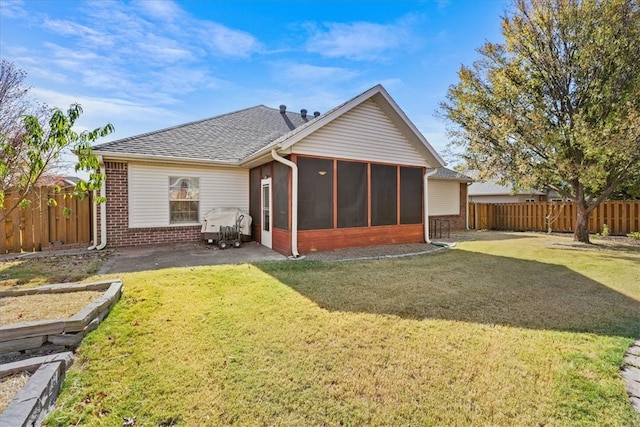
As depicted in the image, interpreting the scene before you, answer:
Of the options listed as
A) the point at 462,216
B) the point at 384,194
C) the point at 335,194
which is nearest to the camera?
the point at 335,194

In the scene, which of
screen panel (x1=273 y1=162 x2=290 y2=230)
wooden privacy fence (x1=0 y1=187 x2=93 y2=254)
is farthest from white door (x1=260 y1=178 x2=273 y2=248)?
wooden privacy fence (x1=0 y1=187 x2=93 y2=254)

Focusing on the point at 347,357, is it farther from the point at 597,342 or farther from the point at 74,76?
the point at 74,76

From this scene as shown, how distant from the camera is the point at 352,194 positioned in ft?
29.8

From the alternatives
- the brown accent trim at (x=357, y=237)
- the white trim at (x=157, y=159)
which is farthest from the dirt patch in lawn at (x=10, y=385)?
the white trim at (x=157, y=159)

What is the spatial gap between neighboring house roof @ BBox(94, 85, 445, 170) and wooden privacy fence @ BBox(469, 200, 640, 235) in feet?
31.1

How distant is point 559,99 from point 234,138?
1237 cm

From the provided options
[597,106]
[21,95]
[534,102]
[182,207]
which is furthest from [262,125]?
[597,106]

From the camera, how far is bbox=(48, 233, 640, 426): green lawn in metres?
2.27

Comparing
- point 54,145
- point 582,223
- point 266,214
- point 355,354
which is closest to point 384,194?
point 266,214

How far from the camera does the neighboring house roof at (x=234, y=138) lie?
8453 mm

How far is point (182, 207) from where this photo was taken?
10.3 meters

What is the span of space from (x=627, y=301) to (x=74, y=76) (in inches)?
559

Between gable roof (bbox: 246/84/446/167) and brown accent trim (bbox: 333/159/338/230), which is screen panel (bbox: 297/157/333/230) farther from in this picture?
gable roof (bbox: 246/84/446/167)

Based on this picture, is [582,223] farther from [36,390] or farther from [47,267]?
[47,267]
